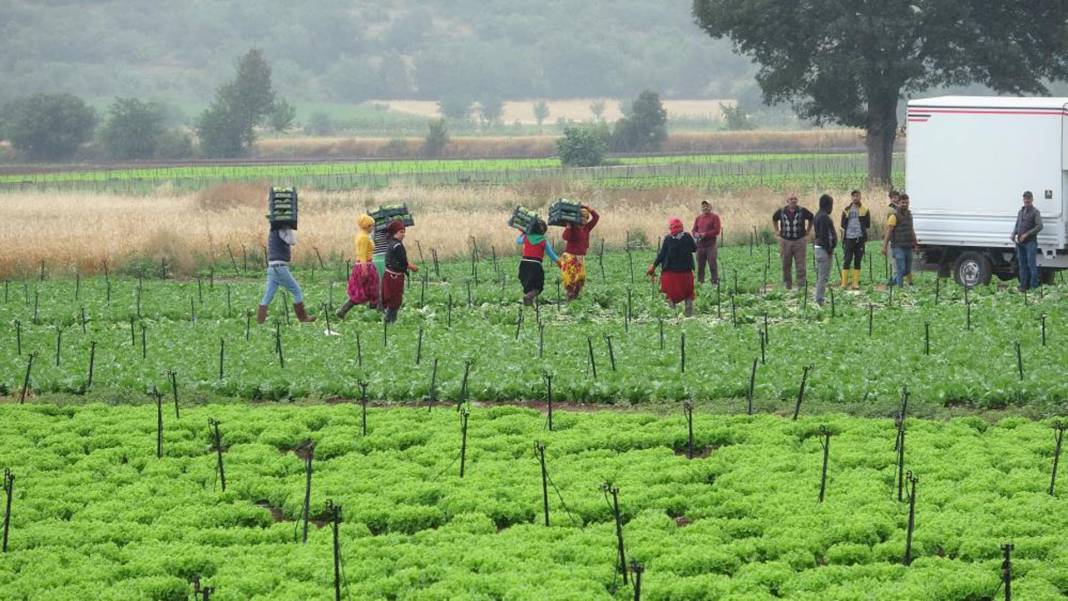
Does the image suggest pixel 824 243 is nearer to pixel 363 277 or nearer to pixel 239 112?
pixel 363 277

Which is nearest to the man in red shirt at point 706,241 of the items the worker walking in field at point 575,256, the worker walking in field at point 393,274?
the worker walking in field at point 575,256

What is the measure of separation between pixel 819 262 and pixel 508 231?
561 inches

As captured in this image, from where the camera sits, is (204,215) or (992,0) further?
(992,0)

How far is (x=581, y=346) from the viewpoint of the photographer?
73.9ft

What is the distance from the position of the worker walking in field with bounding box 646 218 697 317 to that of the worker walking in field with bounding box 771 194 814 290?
378 cm

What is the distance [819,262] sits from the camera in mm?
27047

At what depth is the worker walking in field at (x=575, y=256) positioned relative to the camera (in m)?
28.4

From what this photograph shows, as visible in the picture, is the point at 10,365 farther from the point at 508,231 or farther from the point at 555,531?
the point at 508,231

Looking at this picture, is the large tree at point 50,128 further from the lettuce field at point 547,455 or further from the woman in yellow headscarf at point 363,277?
the woman in yellow headscarf at point 363,277

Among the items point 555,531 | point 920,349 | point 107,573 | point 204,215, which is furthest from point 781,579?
point 204,215

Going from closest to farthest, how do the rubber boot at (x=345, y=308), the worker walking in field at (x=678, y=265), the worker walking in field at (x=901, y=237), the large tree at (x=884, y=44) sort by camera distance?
the worker walking in field at (x=678, y=265)
the rubber boot at (x=345, y=308)
the worker walking in field at (x=901, y=237)
the large tree at (x=884, y=44)

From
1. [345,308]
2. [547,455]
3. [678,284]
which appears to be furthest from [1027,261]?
[547,455]

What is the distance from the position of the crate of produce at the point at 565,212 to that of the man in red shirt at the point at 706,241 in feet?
10.4

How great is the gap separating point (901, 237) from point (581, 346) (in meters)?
9.14
